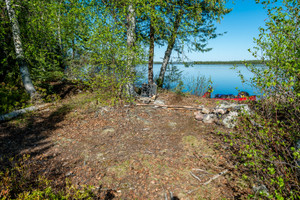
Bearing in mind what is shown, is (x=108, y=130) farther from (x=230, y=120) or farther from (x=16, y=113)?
(x=230, y=120)

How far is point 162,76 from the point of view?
37.7 ft

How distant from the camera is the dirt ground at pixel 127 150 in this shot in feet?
11.4

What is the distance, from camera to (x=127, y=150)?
4789 mm

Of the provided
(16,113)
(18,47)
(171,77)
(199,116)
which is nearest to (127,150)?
(199,116)

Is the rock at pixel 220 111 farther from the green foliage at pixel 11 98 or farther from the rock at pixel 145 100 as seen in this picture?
the green foliage at pixel 11 98

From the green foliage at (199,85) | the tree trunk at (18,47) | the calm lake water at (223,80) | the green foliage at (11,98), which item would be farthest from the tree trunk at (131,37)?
the green foliage at (199,85)

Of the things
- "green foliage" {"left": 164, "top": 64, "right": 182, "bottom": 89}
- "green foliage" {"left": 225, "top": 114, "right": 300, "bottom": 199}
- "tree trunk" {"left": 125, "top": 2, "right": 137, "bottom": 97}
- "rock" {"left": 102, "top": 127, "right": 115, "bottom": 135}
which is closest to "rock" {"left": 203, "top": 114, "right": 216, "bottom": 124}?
"green foliage" {"left": 225, "top": 114, "right": 300, "bottom": 199}

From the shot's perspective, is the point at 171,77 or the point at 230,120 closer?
the point at 230,120

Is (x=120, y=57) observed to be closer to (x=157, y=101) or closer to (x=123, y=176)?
(x=157, y=101)

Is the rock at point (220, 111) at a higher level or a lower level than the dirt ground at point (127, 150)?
higher

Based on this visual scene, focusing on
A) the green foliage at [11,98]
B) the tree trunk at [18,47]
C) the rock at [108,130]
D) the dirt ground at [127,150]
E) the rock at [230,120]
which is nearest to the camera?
the dirt ground at [127,150]

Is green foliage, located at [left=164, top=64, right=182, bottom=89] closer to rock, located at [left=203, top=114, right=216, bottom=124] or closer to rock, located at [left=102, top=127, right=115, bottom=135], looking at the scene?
rock, located at [left=203, top=114, right=216, bottom=124]

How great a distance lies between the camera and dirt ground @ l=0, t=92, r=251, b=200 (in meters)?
3.49

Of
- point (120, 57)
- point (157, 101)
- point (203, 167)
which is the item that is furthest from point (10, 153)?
point (157, 101)
